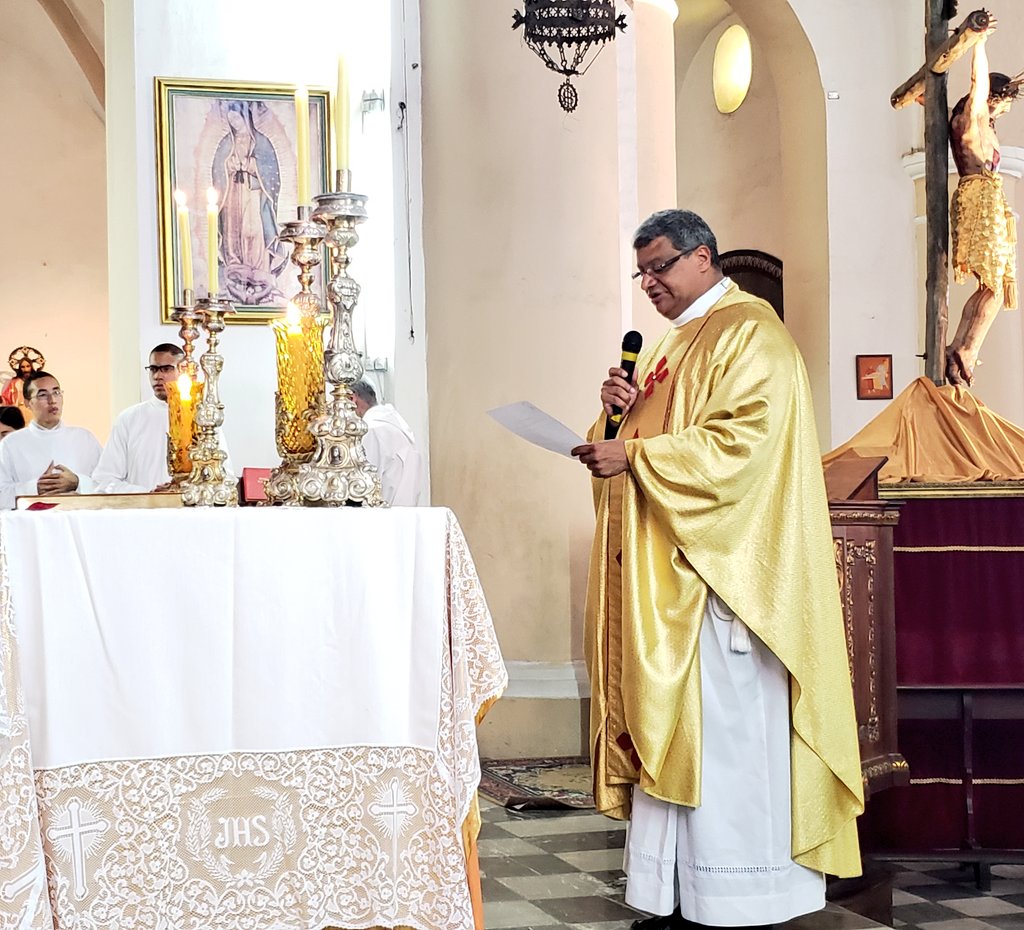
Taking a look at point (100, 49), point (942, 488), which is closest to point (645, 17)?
point (942, 488)

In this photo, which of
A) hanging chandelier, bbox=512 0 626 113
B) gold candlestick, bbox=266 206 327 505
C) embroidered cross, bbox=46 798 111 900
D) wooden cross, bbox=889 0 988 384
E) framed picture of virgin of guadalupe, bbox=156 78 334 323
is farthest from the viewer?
framed picture of virgin of guadalupe, bbox=156 78 334 323

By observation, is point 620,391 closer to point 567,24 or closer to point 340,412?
point 340,412

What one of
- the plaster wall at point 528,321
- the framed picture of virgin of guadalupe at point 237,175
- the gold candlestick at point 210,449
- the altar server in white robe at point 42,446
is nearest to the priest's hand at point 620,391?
the gold candlestick at point 210,449

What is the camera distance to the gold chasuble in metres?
3.69

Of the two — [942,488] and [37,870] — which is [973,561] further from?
[37,870]

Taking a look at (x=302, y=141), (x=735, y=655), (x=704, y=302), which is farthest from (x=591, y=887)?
(x=302, y=141)

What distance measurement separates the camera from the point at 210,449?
3488mm

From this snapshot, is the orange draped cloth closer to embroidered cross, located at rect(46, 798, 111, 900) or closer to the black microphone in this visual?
the black microphone

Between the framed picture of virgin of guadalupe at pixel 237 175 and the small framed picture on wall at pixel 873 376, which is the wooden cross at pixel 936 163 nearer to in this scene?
the framed picture of virgin of guadalupe at pixel 237 175

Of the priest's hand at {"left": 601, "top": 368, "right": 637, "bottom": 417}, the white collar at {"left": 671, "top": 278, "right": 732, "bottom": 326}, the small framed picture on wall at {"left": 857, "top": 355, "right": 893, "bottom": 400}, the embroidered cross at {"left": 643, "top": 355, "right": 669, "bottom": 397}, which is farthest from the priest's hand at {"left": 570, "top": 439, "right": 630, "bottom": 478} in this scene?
the small framed picture on wall at {"left": 857, "top": 355, "right": 893, "bottom": 400}

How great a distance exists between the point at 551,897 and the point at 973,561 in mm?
1879

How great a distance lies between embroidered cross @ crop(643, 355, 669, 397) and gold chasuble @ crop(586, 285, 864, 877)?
17 centimetres

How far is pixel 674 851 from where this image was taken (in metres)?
3.76

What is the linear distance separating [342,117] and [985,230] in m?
3.70
